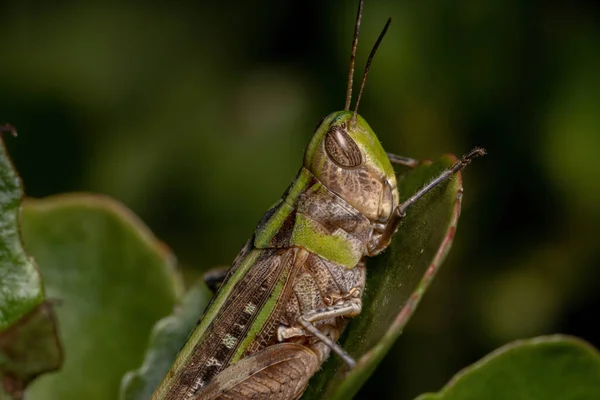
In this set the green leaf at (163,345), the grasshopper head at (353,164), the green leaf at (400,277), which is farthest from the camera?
the grasshopper head at (353,164)

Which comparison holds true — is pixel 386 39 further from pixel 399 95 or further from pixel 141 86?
pixel 141 86

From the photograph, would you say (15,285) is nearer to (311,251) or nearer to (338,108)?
(311,251)

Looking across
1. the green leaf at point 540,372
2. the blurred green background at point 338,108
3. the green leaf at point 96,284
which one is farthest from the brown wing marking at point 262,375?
the blurred green background at point 338,108

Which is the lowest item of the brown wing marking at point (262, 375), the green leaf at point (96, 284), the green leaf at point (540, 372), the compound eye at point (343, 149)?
the brown wing marking at point (262, 375)

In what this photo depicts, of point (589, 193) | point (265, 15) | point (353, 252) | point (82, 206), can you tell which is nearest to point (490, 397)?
point (353, 252)

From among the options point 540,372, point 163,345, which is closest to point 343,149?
Answer: point 163,345

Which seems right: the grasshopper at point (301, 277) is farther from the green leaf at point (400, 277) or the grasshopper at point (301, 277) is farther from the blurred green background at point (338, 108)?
the blurred green background at point (338, 108)

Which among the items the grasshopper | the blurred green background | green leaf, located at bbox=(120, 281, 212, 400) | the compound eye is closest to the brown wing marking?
the grasshopper
